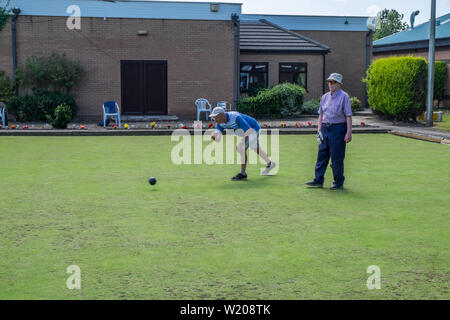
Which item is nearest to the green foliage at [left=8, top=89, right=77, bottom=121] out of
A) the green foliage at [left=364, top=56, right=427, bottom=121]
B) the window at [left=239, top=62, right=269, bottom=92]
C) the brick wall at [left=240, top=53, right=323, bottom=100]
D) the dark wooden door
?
the dark wooden door

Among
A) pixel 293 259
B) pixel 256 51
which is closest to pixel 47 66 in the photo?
pixel 256 51

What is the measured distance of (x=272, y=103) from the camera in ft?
79.2

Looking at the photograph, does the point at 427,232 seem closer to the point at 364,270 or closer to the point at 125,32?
the point at 364,270

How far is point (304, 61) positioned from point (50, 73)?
1227cm

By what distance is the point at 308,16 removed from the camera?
3303cm

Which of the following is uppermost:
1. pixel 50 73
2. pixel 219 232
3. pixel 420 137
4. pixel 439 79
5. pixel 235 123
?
pixel 439 79

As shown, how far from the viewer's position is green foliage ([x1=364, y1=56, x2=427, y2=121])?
21.4m

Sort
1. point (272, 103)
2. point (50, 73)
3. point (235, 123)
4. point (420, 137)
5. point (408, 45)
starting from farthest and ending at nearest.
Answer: point (408, 45) < point (272, 103) < point (50, 73) < point (420, 137) < point (235, 123)

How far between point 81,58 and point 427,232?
19520mm

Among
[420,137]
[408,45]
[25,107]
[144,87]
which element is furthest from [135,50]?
[408,45]

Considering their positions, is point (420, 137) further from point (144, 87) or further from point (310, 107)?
point (144, 87)

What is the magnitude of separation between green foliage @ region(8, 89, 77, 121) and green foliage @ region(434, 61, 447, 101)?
1886 centimetres

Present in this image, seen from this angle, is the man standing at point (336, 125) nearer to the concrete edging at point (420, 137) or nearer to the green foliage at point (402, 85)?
the concrete edging at point (420, 137)
